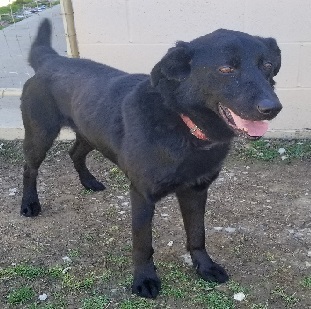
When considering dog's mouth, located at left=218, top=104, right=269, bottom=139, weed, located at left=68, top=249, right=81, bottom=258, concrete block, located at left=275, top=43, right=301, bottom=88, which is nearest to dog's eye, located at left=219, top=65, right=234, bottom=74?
dog's mouth, located at left=218, top=104, right=269, bottom=139

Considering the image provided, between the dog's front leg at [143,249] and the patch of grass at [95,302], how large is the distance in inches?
6.8

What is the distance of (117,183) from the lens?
434cm

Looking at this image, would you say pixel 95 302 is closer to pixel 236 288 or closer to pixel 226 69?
pixel 236 288

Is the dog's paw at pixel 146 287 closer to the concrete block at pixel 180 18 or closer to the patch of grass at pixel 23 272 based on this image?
the patch of grass at pixel 23 272

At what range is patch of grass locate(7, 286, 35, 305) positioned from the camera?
9.72ft

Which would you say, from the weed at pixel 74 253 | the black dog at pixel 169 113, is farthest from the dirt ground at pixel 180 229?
the black dog at pixel 169 113

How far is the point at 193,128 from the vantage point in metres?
2.62

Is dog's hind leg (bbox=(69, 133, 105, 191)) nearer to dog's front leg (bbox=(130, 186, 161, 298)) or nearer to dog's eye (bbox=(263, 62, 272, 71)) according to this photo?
dog's front leg (bbox=(130, 186, 161, 298))

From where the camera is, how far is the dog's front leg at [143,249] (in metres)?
2.85

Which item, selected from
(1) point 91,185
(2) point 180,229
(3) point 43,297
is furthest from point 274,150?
(3) point 43,297

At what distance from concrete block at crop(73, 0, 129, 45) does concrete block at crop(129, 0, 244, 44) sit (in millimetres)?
89

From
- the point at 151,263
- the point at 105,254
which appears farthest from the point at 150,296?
the point at 105,254

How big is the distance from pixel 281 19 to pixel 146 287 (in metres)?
2.75

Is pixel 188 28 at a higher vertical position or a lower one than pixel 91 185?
higher
